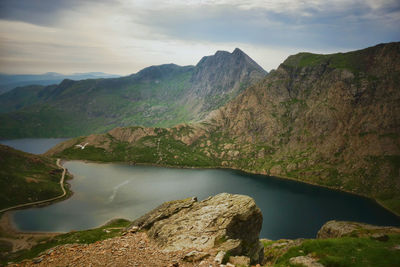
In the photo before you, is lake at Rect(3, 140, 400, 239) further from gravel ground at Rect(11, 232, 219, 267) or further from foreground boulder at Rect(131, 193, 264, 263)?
gravel ground at Rect(11, 232, 219, 267)

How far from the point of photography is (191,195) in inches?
6309

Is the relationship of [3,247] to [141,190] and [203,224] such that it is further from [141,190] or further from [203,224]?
[203,224]

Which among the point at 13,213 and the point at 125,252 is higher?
the point at 125,252

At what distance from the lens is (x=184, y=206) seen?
41656 millimetres

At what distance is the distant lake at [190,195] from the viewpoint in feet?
389

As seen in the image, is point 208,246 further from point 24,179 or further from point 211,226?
point 24,179

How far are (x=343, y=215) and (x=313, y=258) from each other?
133243 mm

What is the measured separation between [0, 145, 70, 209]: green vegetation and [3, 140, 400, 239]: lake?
13.5 meters

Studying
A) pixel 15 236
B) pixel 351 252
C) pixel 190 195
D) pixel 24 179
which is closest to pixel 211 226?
pixel 351 252

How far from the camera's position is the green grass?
2880 centimetres

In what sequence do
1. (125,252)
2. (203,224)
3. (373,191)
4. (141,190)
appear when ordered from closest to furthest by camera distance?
1. (125,252)
2. (203,224)
3. (141,190)
4. (373,191)

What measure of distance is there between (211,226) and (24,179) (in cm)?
17669

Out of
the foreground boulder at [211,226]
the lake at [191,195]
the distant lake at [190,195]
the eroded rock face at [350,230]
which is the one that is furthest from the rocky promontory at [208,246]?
the distant lake at [190,195]

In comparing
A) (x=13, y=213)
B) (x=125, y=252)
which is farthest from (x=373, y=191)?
(x=13, y=213)
